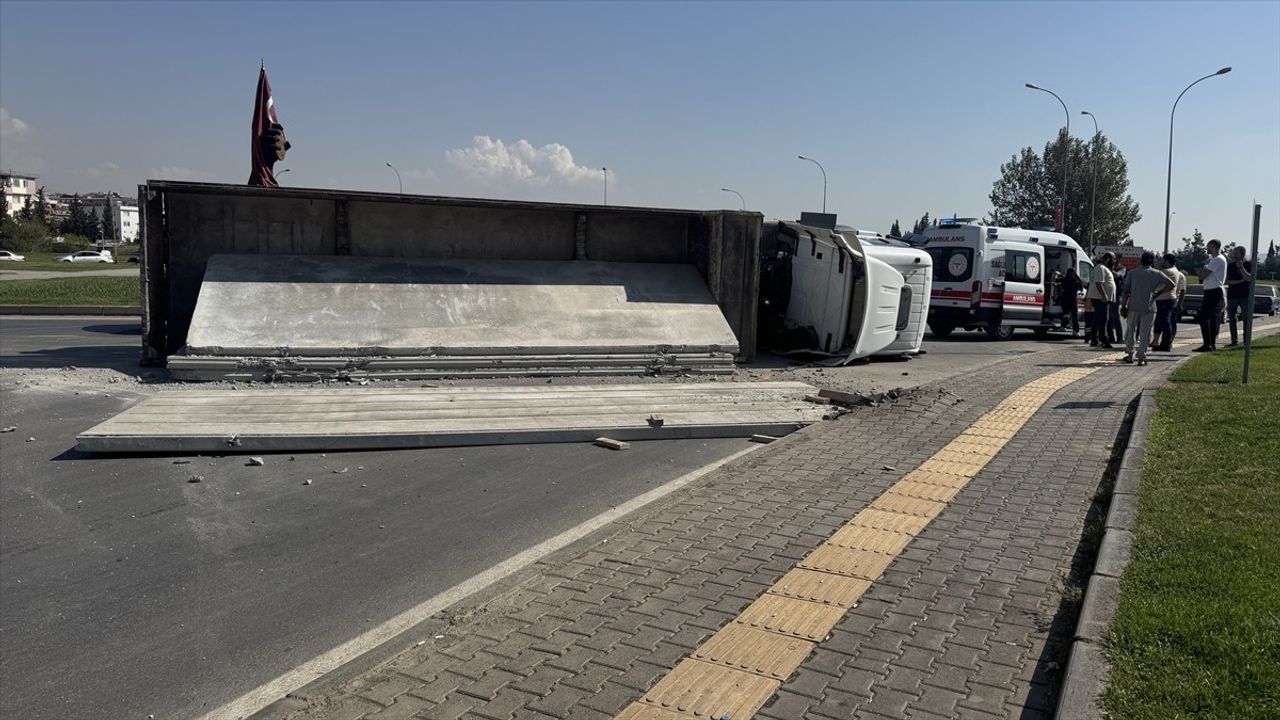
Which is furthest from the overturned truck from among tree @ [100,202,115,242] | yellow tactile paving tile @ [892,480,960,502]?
tree @ [100,202,115,242]

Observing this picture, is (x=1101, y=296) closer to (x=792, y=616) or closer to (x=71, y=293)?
(x=792, y=616)

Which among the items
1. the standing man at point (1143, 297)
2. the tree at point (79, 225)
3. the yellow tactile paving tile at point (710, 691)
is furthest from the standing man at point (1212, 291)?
the tree at point (79, 225)

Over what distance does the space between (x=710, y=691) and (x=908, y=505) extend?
9.71ft

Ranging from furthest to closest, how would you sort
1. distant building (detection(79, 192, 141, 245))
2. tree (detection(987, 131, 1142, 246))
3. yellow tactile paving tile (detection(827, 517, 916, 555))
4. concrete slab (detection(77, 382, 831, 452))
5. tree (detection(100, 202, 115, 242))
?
1. distant building (detection(79, 192, 141, 245))
2. tree (detection(100, 202, 115, 242))
3. tree (detection(987, 131, 1142, 246))
4. concrete slab (detection(77, 382, 831, 452))
5. yellow tactile paving tile (detection(827, 517, 916, 555))

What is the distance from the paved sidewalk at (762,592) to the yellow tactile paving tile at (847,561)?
0.22 feet

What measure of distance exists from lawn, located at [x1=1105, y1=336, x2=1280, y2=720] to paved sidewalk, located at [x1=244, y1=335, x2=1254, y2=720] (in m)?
0.30

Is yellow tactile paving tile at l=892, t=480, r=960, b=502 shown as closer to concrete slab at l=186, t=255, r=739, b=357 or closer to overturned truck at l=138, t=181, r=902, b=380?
overturned truck at l=138, t=181, r=902, b=380

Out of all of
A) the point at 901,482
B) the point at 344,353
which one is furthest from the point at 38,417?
the point at 901,482

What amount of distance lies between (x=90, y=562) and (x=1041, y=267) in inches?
790

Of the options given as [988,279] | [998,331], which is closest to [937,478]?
[988,279]

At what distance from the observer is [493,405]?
9.50 metres

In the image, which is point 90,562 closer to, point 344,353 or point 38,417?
point 38,417

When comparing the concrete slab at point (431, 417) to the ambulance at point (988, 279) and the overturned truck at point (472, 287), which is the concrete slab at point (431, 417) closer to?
the overturned truck at point (472, 287)

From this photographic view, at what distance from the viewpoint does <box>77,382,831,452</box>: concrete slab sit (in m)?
7.80
